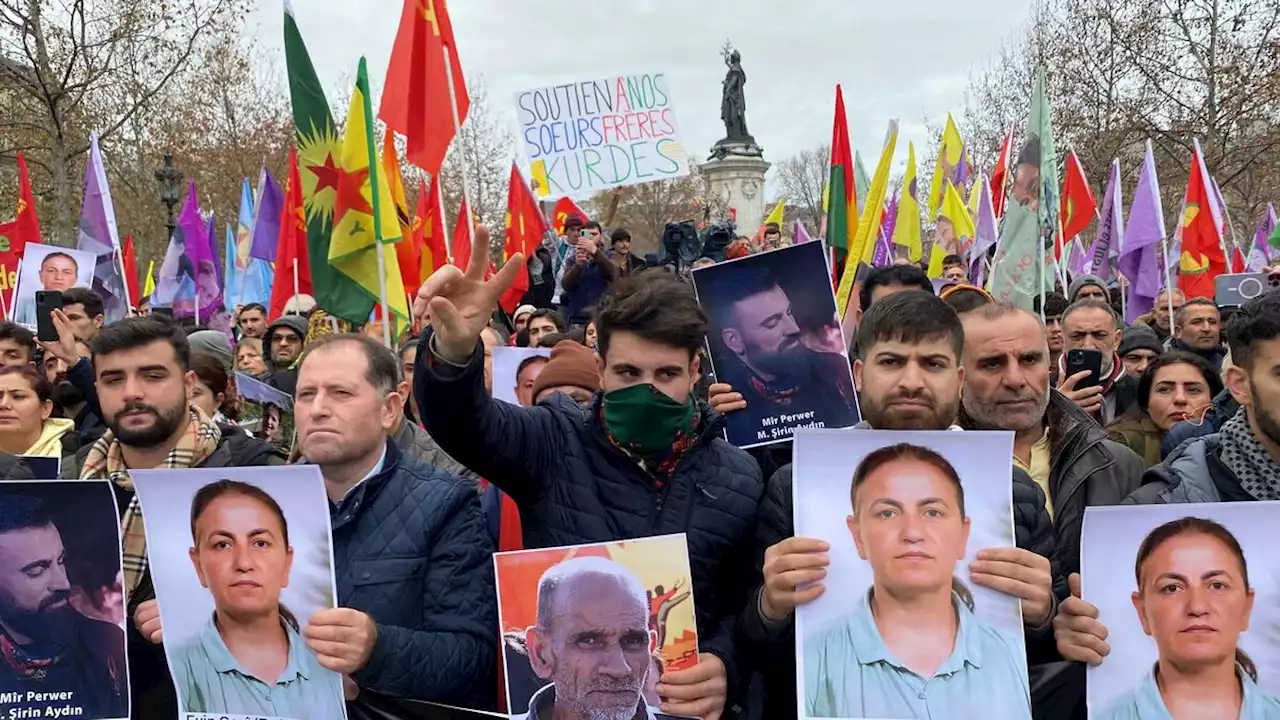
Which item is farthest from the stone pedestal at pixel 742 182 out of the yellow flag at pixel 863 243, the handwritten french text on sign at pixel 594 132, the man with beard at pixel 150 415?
the man with beard at pixel 150 415

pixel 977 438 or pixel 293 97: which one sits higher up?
pixel 293 97

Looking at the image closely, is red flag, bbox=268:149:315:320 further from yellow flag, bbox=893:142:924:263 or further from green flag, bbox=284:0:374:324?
yellow flag, bbox=893:142:924:263

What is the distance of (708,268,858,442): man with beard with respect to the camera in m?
3.22

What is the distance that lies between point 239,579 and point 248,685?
229mm

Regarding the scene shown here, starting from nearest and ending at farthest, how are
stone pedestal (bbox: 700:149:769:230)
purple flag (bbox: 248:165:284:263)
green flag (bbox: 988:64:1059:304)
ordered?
green flag (bbox: 988:64:1059:304) < purple flag (bbox: 248:165:284:263) < stone pedestal (bbox: 700:149:769:230)

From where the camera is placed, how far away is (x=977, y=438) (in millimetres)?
1979

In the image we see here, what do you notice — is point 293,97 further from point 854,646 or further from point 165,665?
point 854,646

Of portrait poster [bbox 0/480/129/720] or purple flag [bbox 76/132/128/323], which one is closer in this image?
portrait poster [bbox 0/480/129/720]

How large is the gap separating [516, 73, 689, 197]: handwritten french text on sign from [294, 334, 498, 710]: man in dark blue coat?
5.60m

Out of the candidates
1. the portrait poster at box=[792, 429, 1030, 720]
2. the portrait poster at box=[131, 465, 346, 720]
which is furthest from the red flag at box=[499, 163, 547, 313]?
the portrait poster at box=[792, 429, 1030, 720]

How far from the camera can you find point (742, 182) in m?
38.1

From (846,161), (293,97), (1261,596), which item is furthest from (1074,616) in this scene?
(293,97)

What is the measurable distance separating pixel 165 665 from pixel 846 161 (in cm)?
493

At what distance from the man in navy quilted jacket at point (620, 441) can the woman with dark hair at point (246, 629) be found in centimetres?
45
